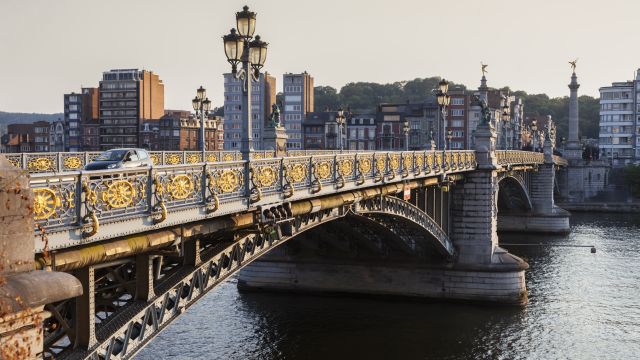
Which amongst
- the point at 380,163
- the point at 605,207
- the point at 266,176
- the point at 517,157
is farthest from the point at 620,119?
the point at 266,176

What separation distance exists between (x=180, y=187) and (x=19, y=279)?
5.56m

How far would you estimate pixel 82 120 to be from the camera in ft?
505

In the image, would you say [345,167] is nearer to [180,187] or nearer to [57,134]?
Answer: [180,187]

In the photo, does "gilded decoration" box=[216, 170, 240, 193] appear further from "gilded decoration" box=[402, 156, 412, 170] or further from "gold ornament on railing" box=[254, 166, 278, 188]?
"gilded decoration" box=[402, 156, 412, 170]

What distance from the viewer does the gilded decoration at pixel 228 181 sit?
16.4 m

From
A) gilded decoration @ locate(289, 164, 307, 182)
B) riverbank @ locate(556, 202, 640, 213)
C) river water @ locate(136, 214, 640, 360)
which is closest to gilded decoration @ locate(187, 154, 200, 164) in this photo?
river water @ locate(136, 214, 640, 360)

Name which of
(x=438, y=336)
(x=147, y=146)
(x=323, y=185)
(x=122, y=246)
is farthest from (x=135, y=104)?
(x=122, y=246)

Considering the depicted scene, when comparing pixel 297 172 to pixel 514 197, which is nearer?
pixel 297 172

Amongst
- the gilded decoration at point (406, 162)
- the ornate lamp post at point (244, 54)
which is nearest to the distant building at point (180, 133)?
the gilded decoration at point (406, 162)

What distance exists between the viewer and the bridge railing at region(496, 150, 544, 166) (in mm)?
57950

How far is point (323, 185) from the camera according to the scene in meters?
22.9

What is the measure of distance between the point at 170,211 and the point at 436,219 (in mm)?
30802

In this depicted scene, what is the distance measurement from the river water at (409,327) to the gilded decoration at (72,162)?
29.2ft

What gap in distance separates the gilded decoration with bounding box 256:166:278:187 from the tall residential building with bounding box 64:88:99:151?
136 m
